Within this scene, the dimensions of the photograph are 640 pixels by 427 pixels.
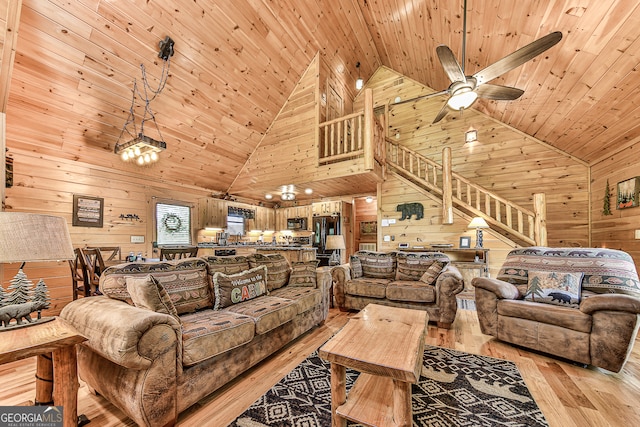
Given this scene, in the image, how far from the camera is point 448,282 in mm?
3256

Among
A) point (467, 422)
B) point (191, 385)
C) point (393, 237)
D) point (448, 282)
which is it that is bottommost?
point (467, 422)

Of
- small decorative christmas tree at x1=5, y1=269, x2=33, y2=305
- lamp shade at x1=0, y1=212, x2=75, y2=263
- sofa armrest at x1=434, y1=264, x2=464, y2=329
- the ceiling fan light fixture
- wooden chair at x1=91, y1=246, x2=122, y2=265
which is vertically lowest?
sofa armrest at x1=434, y1=264, x2=464, y2=329

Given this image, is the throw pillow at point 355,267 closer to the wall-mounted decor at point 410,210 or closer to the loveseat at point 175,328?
the loveseat at point 175,328

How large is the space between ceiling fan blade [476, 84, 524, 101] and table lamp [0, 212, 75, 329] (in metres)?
3.90

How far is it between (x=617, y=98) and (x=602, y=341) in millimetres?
2908

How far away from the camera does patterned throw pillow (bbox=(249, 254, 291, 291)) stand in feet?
10.2

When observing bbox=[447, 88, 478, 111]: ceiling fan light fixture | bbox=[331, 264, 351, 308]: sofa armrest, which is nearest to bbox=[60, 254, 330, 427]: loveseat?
bbox=[331, 264, 351, 308]: sofa armrest

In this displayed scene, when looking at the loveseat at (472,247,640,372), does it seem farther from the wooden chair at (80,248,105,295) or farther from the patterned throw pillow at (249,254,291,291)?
the wooden chair at (80,248,105,295)

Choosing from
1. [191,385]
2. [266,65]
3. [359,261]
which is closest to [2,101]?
[191,385]

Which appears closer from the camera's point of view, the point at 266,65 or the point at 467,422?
the point at 467,422

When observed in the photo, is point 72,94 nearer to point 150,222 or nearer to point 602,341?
point 150,222

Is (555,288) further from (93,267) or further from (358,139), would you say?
(93,267)

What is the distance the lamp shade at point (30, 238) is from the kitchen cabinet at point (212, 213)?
17.4 feet

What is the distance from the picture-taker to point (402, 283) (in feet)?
11.9
